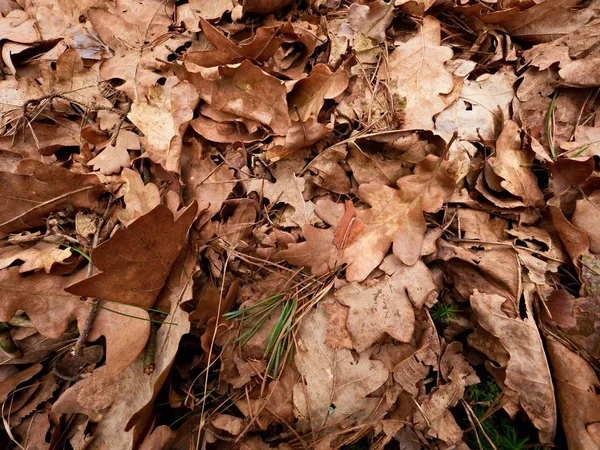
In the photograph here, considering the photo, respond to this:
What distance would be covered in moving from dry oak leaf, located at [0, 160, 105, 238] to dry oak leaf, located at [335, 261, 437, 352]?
1357 millimetres

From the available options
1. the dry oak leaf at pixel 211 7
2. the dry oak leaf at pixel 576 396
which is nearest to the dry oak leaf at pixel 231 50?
the dry oak leaf at pixel 211 7

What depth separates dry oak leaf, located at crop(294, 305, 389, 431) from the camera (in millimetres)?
1525

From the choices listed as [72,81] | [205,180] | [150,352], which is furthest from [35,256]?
[72,81]

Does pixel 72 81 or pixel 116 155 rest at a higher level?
pixel 72 81

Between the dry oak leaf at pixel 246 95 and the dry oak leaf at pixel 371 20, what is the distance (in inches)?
25.2

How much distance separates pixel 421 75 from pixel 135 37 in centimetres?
171

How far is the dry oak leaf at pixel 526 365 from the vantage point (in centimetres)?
143

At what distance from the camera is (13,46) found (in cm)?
221

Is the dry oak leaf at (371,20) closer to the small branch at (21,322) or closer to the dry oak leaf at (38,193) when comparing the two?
the dry oak leaf at (38,193)

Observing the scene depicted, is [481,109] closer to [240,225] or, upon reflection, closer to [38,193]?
[240,225]

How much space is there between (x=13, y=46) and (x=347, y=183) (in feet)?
7.35

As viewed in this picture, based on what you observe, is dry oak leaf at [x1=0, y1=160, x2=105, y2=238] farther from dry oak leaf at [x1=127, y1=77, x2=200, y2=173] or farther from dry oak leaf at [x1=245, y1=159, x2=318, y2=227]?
dry oak leaf at [x1=245, y1=159, x2=318, y2=227]

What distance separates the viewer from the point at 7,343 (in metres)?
1.58

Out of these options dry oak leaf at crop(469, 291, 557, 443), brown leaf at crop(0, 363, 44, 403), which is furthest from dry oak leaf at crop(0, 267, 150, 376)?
dry oak leaf at crop(469, 291, 557, 443)
